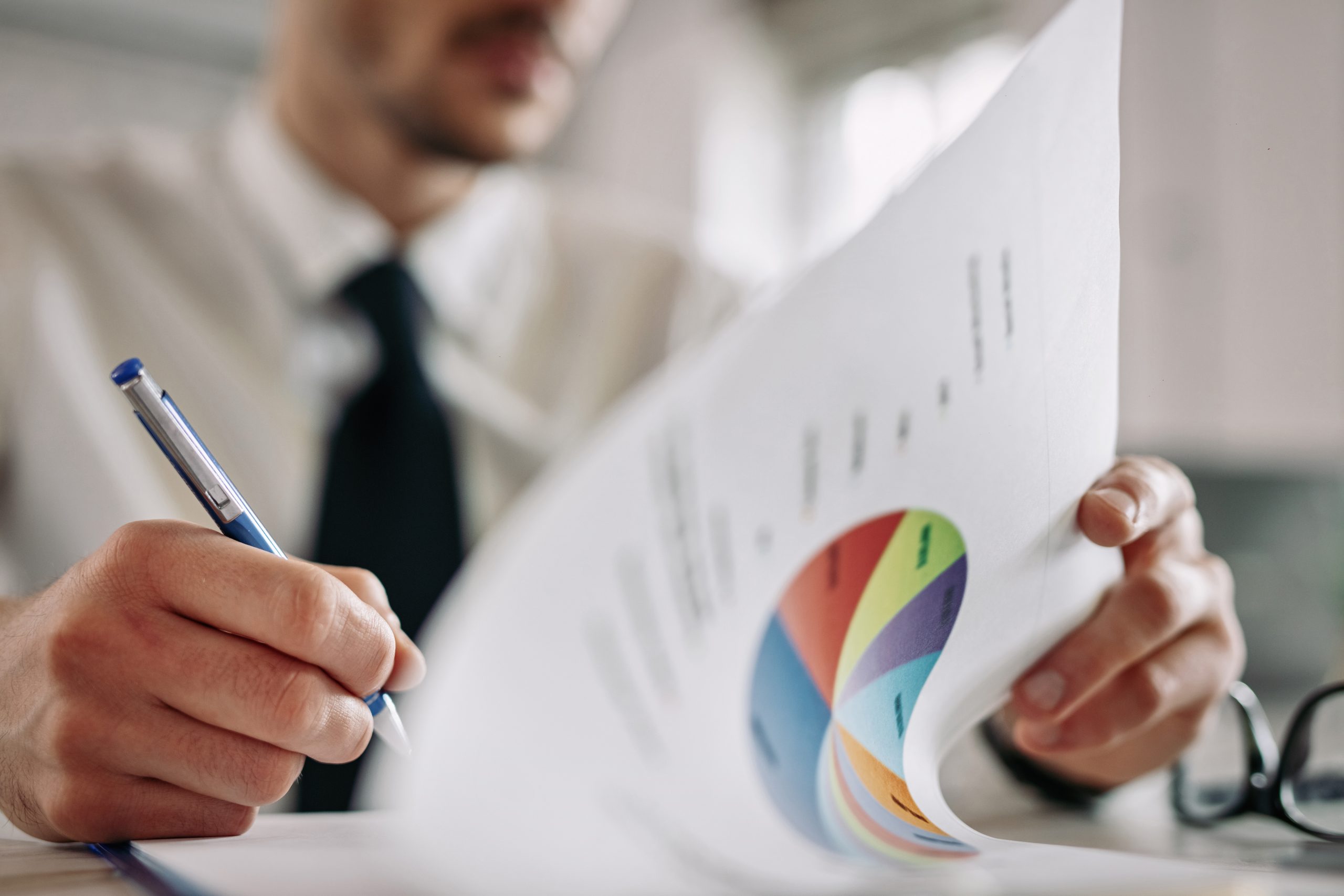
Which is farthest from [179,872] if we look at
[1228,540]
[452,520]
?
[1228,540]

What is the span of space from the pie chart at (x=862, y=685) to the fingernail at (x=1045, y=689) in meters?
0.07

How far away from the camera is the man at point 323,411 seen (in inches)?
8.3

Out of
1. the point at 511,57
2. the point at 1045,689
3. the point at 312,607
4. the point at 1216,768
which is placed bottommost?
the point at 1216,768

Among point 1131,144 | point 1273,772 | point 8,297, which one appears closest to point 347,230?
point 8,297

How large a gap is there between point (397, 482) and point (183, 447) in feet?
1.38

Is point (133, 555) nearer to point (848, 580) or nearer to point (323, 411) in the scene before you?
point (848, 580)

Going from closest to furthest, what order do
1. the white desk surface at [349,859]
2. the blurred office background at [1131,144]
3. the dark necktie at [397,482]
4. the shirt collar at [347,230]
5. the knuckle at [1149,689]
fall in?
the white desk surface at [349,859] → the knuckle at [1149,689] → the dark necktie at [397,482] → the shirt collar at [347,230] → the blurred office background at [1131,144]

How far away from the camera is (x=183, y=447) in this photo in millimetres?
200

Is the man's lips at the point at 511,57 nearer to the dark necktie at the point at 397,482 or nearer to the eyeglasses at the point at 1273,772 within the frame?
the dark necktie at the point at 397,482

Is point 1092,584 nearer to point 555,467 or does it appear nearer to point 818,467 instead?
point 818,467

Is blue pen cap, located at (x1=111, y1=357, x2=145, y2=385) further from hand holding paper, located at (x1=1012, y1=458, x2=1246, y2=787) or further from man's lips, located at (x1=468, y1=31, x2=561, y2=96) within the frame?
man's lips, located at (x1=468, y1=31, x2=561, y2=96)

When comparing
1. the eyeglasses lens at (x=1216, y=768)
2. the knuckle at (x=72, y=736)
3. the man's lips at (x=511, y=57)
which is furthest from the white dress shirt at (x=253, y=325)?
the eyeglasses lens at (x=1216, y=768)

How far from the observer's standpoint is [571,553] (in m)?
0.25

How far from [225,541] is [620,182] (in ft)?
8.31
